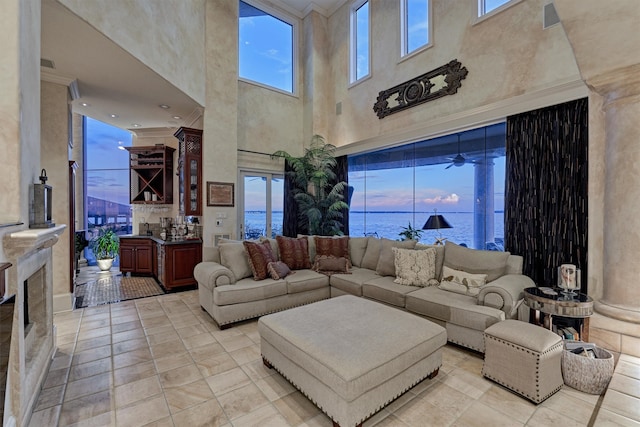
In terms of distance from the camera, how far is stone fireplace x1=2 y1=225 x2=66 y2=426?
5.27ft

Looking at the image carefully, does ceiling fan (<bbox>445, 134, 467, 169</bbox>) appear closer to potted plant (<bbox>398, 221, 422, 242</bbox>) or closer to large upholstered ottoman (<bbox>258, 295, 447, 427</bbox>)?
potted plant (<bbox>398, 221, 422, 242</bbox>)

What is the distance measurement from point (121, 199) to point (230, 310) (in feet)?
19.8

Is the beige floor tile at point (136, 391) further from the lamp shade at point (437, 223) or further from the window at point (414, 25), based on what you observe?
the window at point (414, 25)

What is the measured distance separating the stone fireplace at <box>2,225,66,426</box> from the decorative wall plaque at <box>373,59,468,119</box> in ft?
15.9

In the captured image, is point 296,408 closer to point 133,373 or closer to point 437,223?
point 133,373

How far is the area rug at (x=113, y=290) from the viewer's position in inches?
176

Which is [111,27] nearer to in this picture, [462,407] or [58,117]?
[58,117]

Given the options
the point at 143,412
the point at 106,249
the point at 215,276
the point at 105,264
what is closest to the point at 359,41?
the point at 215,276

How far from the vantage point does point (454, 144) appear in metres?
4.39

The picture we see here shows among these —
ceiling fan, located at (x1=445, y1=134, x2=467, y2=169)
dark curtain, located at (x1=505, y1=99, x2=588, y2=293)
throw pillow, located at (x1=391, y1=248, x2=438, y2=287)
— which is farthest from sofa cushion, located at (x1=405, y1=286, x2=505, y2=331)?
ceiling fan, located at (x1=445, y1=134, x2=467, y2=169)

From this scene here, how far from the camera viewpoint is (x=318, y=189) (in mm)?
6191

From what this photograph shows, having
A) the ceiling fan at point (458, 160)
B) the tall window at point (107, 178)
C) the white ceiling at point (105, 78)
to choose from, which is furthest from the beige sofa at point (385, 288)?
the tall window at point (107, 178)

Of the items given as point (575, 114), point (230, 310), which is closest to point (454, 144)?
point (575, 114)

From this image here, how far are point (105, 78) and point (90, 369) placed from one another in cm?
352
